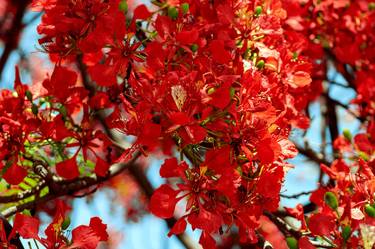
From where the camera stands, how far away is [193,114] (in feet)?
4.90

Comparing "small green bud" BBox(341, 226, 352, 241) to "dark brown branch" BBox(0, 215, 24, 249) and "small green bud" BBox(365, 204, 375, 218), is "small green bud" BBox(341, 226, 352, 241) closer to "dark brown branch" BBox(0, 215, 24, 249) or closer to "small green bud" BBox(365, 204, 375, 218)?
"small green bud" BBox(365, 204, 375, 218)

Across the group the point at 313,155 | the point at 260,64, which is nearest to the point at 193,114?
the point at 260,64

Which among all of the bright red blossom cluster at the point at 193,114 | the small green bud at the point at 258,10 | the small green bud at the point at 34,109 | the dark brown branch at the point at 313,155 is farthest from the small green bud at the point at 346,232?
the dark brown branch at the point at 313,155

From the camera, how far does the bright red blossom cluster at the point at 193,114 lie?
1.52m

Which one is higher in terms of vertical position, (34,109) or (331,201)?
(34,109)

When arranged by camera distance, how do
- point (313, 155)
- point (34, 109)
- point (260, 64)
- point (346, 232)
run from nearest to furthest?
point (346, 232)
point (260, 64)
point (34, 109)
point (313, 155)

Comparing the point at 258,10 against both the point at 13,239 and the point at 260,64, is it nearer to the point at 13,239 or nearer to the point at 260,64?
the point at 260,64

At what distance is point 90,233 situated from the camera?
60.5 inches

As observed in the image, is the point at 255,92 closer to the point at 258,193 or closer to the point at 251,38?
the point at 258,193

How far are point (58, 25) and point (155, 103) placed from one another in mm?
444

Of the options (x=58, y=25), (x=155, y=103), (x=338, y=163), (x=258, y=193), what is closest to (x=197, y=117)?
(x=155, y=103)

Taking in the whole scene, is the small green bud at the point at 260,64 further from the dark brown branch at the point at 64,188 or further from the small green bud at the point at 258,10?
the dark brown branch at the point at 64,188

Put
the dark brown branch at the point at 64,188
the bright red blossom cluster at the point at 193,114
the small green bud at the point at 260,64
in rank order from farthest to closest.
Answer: the dark brown branch at the point at 64,188 → the small green bud at the point at 260,64 → the bright red blossom cluster at the point at 193,114

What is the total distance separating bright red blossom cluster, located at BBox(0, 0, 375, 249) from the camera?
59.9 inches
